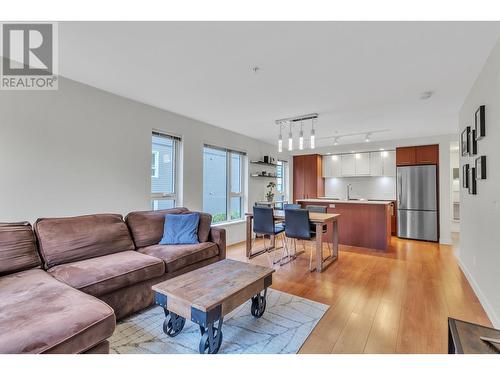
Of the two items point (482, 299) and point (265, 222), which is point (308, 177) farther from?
point (482, 299)

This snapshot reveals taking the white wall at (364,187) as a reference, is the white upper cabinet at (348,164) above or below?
above

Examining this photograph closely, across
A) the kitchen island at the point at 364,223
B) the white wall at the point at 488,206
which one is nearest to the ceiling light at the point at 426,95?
the white wall at the point at 488,206

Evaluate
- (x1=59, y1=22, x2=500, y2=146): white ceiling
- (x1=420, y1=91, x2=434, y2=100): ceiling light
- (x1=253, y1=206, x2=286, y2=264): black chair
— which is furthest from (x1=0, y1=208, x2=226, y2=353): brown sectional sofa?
(x1=420, y1=91, x2=434, y2=100): ceiling light

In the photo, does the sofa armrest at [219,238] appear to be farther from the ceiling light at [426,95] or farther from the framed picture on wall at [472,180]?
the ceiling light at [426,95]

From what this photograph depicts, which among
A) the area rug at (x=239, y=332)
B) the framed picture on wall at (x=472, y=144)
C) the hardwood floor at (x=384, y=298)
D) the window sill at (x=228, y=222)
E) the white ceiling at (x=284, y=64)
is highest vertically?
the white ceiling at (x=284, y=64)

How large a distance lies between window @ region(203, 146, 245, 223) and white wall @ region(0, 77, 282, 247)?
1.05 metres

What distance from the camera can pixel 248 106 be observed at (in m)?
3.50

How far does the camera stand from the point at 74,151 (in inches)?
107

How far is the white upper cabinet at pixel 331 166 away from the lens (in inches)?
262

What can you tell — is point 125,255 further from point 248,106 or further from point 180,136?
point 248,106

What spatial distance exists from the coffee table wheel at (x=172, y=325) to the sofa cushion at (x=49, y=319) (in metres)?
0.53

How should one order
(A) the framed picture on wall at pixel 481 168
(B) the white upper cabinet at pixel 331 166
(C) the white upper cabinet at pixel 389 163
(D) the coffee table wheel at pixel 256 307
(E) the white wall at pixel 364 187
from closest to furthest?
(D) the coffee table wheel at pixel 256 307 → (A) the framed picture on wall at pixel 481 168 → (C) the white upper cabinet at pixel 389 163 → (E) the white wall at pixel 364 187 → (B) the white upper cabinet at pixel 331 166

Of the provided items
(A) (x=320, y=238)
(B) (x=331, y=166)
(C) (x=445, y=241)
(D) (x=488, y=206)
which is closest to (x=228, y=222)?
(A) (x=320, y=238)
